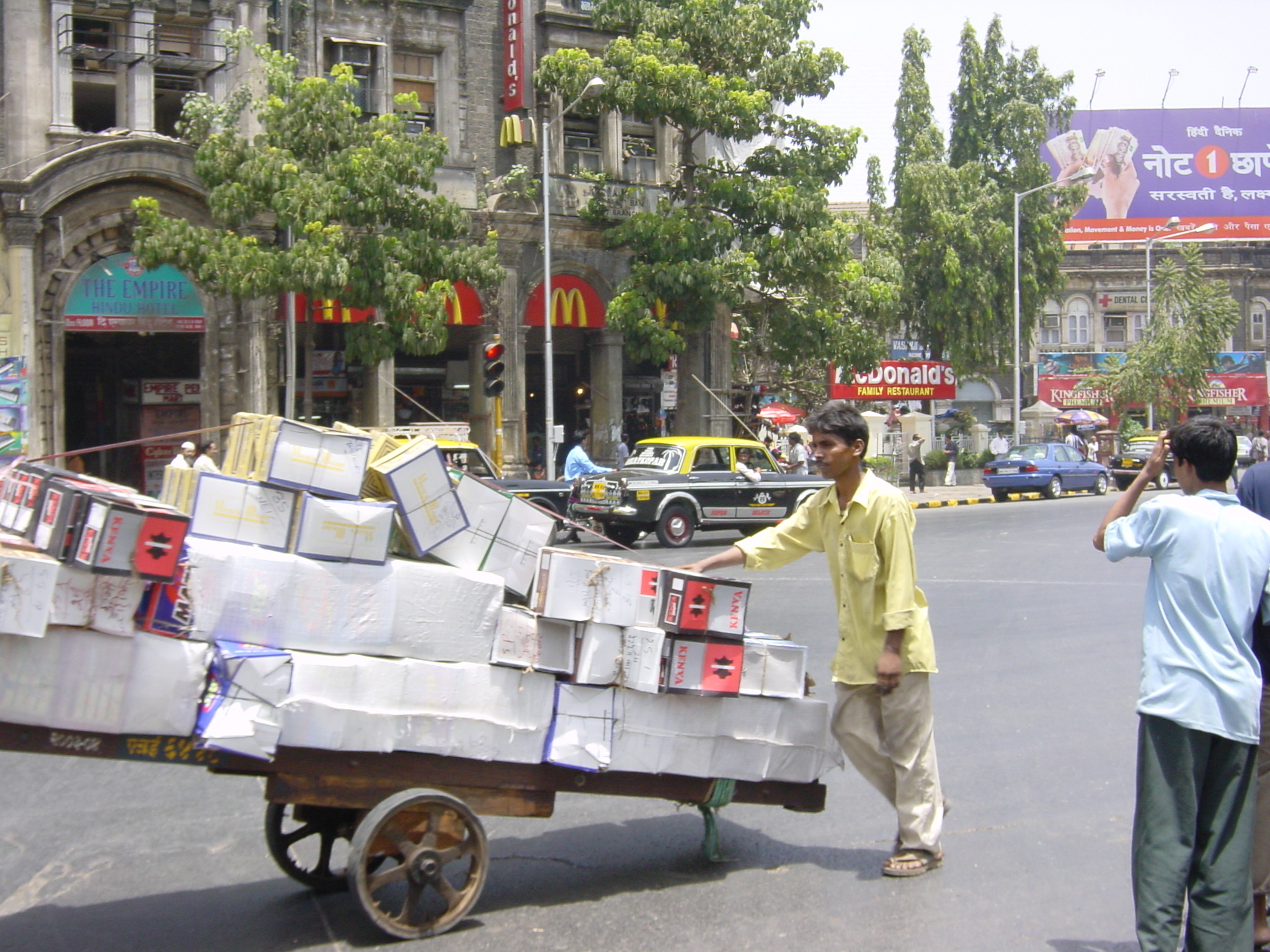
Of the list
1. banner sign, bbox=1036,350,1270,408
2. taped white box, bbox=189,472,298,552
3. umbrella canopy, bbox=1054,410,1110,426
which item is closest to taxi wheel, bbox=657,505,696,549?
taped white box, bbox=189,472,298,552

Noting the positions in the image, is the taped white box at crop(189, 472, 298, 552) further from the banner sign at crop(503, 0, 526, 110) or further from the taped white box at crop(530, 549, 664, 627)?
the banner sign at crop(503, 0, 526, 110)

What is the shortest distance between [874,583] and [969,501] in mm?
24786

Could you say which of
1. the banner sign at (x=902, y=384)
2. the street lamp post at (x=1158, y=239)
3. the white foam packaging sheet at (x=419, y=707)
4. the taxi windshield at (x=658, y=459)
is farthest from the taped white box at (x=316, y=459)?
the street lamp post at (x=1158, y=239)

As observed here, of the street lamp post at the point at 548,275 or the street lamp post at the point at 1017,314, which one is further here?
the street lamp post at the point at 1017,314

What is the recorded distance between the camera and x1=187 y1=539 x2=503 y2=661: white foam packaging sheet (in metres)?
3.83

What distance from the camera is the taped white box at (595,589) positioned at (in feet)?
13.8

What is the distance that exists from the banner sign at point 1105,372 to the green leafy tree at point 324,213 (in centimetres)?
3655

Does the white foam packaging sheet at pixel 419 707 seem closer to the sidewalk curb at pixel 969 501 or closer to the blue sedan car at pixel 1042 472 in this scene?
the sidewalk curb at pixel 969 501

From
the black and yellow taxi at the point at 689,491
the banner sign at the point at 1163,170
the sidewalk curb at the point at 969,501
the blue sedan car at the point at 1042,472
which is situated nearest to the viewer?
the black and yellow taxi at the point at 689,491

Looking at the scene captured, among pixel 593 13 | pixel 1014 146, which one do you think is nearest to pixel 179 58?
pixel 593 13

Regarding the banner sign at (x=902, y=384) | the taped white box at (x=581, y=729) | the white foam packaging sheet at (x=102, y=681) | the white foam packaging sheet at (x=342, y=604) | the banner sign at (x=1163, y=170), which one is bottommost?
the taped white box at (x=581, y=729)

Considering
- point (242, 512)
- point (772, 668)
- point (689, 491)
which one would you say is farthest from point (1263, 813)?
point (689, 491)

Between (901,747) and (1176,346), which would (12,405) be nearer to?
(901,747)

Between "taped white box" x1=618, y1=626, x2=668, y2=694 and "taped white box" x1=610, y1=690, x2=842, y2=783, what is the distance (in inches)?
3.6
